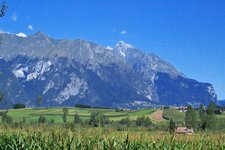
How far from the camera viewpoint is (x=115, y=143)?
56.7 feet

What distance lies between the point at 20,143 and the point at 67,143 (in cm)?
290

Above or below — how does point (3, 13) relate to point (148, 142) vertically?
above

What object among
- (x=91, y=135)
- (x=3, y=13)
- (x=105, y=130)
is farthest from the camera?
(x=3, y=13)

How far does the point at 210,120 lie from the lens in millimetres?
161750

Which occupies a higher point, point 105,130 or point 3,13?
point 3,13

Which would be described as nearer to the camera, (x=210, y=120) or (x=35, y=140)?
(x=35, y=140)

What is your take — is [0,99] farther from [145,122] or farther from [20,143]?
[145,122]

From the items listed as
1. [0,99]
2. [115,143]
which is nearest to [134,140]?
[115,143]

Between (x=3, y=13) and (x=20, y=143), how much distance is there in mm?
11730

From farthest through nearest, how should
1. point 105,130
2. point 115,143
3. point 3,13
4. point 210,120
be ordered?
point 210,120, point 3,13, point 105,130, point 115,143

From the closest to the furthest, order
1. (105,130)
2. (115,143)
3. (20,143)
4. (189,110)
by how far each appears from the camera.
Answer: (115,143)
(20,143)
(105,130)
(189,110)

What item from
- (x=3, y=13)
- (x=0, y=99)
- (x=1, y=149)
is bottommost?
(x=1, y=149)

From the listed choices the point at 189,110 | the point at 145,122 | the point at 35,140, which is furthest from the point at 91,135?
the point at 145,122

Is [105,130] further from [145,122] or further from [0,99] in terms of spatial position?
[145,122]
